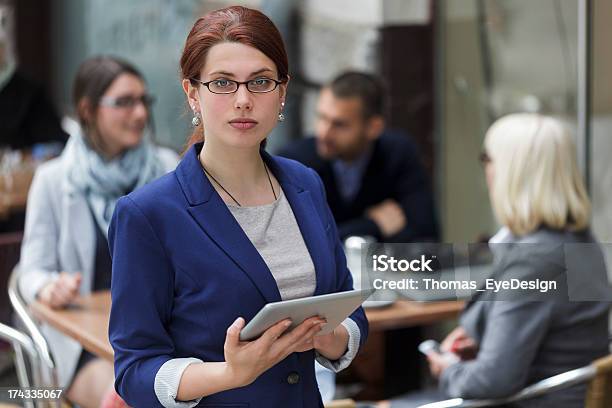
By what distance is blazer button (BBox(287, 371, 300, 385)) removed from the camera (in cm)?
219

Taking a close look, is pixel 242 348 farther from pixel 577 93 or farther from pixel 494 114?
pixel 494 114

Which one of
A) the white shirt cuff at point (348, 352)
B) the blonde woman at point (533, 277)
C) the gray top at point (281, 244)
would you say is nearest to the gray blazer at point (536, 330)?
the blonde woman at point (533, 277)

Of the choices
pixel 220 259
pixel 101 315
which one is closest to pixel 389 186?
pixel 101 315

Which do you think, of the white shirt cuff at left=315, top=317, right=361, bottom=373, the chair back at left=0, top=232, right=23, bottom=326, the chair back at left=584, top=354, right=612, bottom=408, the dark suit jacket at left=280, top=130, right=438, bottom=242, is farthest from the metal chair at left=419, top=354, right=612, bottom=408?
the chair back at left=0, top=232, right=23, bottom=326

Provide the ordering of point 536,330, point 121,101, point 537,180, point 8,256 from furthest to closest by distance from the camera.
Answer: point 8,256, point 121,101, point 537,180, point 536,330

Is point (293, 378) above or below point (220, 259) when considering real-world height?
below

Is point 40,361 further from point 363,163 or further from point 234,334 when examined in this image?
point 363,163

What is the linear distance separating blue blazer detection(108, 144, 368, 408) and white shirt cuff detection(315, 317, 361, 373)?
168mm

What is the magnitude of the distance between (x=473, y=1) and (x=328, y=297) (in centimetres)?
407

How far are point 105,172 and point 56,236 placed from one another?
334 mm

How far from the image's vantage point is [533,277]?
9.43 ft

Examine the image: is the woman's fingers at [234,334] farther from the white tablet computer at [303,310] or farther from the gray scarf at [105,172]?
the gray scarf at [105,172]

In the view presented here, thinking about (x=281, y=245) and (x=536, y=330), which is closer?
(x=281, y=245)

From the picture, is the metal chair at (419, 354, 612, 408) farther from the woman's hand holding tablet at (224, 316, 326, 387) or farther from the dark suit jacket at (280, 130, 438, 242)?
the dark suit jacket at (280, 130, 438, 242)
